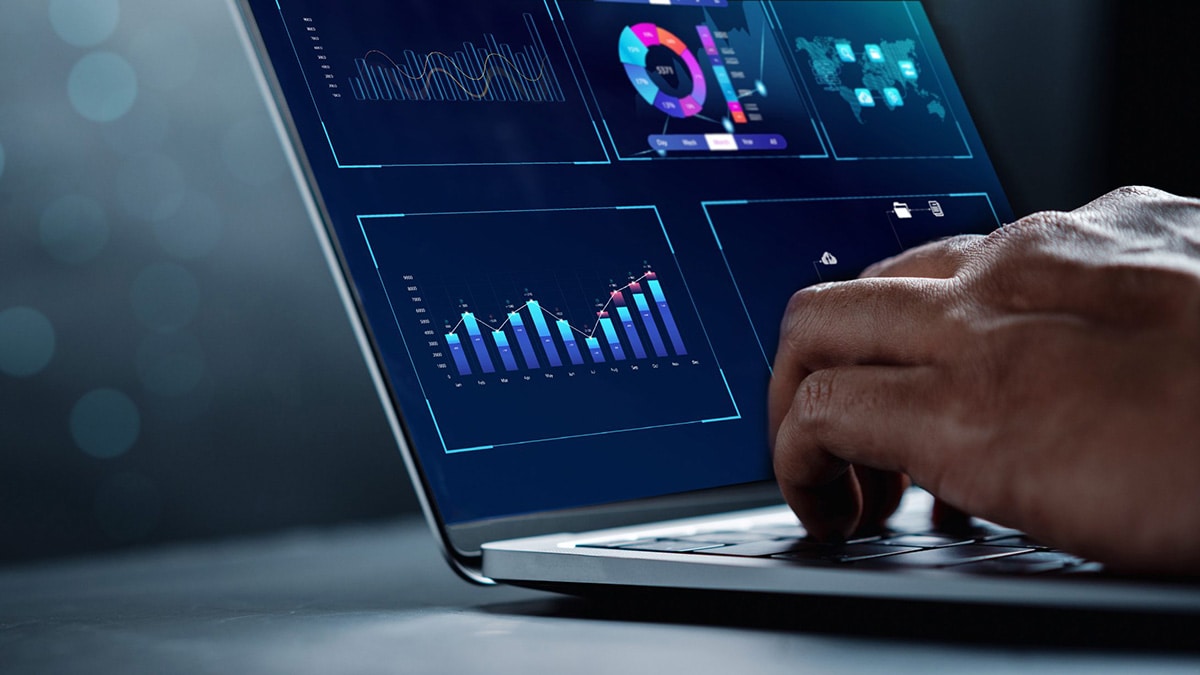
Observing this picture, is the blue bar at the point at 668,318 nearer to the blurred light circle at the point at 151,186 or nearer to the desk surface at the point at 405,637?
the desk surface at the point at 405,637

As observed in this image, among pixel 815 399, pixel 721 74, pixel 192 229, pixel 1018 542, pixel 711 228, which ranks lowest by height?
pixel 1018 542

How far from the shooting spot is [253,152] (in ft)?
4.09

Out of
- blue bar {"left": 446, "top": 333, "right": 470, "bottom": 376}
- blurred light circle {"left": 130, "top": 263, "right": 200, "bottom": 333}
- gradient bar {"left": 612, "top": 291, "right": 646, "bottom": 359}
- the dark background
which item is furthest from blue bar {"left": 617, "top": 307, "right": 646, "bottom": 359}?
blurred light circle {"left": 130, "top": 263, "right": 200, "bottom": 333}

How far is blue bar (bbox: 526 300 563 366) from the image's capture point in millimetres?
662

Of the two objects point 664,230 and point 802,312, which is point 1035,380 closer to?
point 802,312

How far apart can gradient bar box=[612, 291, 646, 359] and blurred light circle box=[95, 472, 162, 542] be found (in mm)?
674

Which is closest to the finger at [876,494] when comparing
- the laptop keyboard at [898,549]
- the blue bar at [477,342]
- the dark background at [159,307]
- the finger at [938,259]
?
the laptop keyboard at [898,549]

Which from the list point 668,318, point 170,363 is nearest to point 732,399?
point 668,318

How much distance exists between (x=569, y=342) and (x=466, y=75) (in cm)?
18

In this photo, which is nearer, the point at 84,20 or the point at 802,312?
the point at 802,312

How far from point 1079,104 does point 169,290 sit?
55.7 inches

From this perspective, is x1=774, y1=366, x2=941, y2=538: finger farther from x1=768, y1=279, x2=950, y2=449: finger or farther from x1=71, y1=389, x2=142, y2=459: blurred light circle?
x1=71, y1=389, x2=142, y2=459: blurred light circle

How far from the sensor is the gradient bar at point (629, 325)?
2.26ft

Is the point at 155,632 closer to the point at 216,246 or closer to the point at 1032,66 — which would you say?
the point at 216,246
